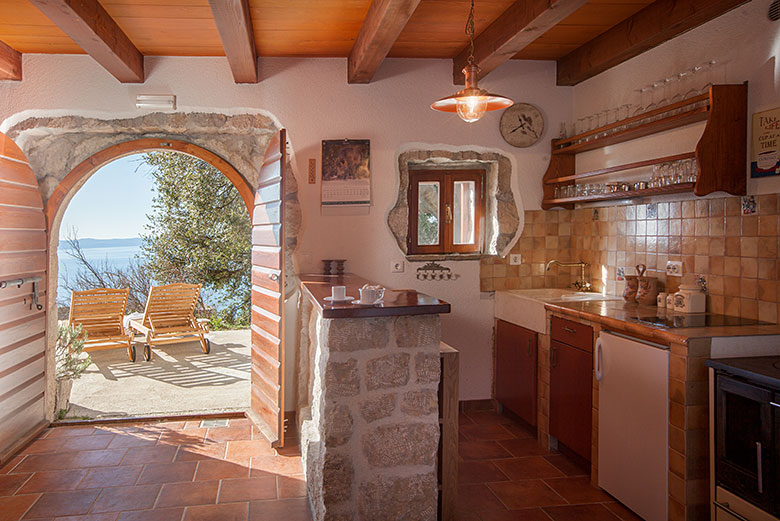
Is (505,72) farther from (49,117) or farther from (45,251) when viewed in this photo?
(45,251)

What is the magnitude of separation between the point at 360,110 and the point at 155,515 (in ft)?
9.74

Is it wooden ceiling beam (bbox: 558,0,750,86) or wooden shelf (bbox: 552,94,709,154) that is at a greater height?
wooden ceiling beam (bbox: 558,0,750,86)

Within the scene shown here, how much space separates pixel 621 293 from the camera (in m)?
3.98

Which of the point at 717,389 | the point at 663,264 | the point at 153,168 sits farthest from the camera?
the point at 153,168

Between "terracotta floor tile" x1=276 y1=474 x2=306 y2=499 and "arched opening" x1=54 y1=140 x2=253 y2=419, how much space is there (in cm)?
127

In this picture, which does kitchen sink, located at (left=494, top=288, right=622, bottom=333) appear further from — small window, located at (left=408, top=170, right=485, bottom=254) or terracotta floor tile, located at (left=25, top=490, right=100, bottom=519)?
terracotta floor tile, located at (left=25, top=490, right=100, bottom=519)

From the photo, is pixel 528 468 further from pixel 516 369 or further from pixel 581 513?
pixel 516 369

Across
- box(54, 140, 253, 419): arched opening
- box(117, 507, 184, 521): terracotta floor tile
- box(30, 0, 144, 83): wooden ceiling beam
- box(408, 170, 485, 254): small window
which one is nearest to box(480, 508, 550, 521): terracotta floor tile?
box(117, 507, 184, 521): terracotta floor tile

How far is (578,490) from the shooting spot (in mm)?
3133

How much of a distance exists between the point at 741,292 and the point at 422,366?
68.7 inches

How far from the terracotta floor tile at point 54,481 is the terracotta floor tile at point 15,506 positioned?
0.24 feet

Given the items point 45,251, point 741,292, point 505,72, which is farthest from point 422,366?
point 45,251

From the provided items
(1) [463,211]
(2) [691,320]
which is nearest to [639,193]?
(2) [691,320]

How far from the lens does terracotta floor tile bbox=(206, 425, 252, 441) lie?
3908 millimetres
